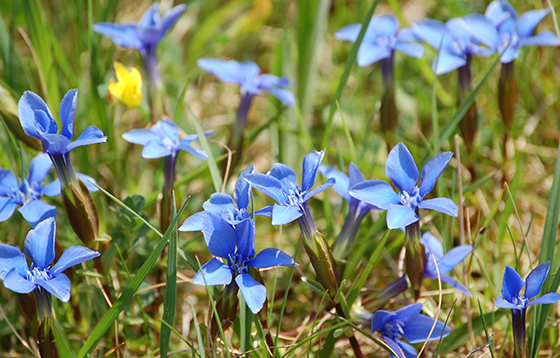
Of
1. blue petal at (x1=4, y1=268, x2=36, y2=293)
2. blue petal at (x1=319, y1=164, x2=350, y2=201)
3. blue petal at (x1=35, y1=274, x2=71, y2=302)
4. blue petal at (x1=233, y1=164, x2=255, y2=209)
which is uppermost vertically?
blue petal at (x1=233, y1=164, x2=255, y2=209)

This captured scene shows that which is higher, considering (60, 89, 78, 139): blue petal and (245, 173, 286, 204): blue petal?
(60, 89, 78, 139): blue petal

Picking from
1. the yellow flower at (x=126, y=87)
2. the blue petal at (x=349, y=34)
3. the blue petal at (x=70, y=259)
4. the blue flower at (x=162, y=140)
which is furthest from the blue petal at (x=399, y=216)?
the yellow flower at (x=126, y=87)

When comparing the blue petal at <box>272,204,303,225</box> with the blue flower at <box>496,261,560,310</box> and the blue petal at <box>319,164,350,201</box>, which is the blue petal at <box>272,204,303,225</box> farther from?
the blue flower at <box>496,261,560,310</box>

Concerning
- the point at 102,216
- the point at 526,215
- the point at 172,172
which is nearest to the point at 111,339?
the point at 102,216

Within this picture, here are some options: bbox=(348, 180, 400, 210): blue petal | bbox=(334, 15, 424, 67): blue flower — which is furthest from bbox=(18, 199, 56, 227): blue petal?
bbox=(334, 15, 424, 67): blue flower

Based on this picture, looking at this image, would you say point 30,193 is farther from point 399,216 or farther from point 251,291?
point 399,216

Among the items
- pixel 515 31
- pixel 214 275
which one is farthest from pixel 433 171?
pixel 515 31

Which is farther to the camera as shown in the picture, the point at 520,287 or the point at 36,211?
the point at 36,211
